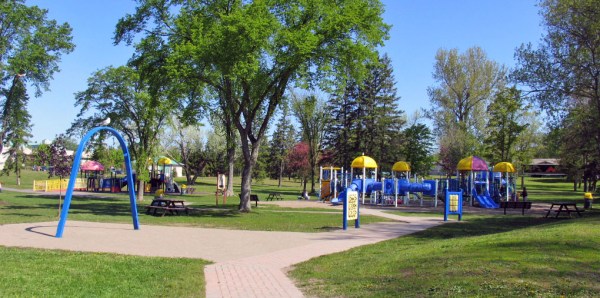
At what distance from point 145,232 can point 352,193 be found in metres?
6.88

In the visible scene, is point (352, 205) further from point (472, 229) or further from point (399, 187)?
point (399, 187)

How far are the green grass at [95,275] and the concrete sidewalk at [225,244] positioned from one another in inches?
18.1

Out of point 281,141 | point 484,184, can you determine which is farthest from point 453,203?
point 281,141

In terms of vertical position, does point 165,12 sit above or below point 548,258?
above

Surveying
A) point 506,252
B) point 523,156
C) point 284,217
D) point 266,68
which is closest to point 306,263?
point 506,252

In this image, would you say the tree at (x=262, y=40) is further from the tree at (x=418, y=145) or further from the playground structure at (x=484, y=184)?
the tree at (x=418, y=145)

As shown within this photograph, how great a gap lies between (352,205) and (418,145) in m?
38.6

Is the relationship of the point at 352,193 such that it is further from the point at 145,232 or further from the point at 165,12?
the point at 165,12

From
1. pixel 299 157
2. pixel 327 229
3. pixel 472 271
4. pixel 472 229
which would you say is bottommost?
pixel 327 229

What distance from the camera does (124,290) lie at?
7.52m

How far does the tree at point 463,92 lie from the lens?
53062 mm

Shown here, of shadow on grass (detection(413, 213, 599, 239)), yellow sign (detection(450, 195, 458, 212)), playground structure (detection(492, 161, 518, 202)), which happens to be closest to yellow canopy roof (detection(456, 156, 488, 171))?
playground structure (detection(492, 161, 518, 202))

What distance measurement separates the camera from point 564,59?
2431cm

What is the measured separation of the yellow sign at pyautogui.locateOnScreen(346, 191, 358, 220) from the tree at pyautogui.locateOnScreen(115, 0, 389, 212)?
640 cm
